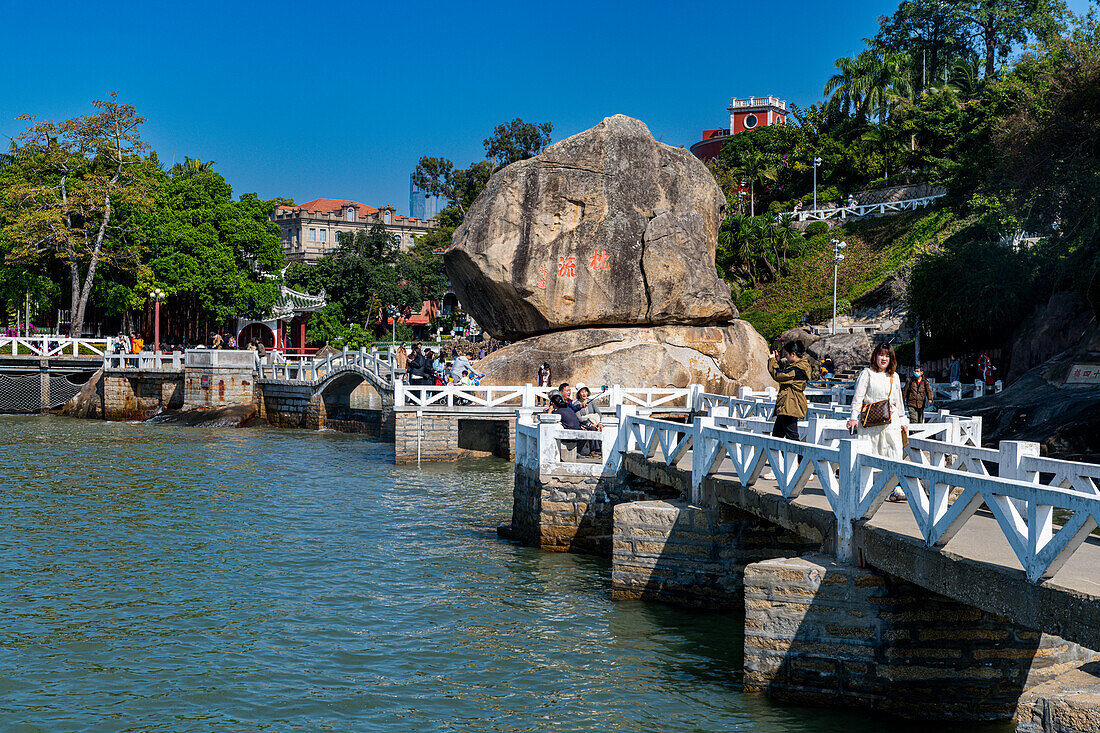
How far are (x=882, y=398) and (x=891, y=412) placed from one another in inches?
6.6

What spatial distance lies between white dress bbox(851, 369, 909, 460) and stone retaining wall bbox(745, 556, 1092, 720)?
1841 millimetres

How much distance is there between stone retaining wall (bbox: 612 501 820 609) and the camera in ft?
40.0

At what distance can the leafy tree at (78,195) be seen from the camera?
4931 centimetres

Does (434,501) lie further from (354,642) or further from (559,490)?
(354,642)

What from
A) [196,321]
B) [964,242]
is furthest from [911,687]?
[196,321]

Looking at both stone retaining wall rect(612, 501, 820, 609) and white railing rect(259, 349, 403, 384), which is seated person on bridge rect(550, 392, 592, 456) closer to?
stone retaining wall rect(612, 501, 820, 609)

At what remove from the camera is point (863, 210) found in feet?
200

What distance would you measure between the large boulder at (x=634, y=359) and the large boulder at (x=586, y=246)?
66 centimetres

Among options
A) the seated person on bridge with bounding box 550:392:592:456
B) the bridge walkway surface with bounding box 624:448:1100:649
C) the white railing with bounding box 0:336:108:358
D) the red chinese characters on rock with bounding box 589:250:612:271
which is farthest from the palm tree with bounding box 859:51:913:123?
the bridge walkway surface with bounding box 624:448:1100:649

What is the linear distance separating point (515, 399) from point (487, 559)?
504 inches

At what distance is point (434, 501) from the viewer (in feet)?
72.1

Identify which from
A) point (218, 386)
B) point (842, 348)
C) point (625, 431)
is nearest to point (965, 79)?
point (842, 348)

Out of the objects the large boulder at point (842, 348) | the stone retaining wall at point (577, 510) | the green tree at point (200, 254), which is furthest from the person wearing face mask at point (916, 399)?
the green tree at point (200, 254)

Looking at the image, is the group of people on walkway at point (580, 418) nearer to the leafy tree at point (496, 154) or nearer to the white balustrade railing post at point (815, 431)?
the white balustrade railing post at point (815, 431)
